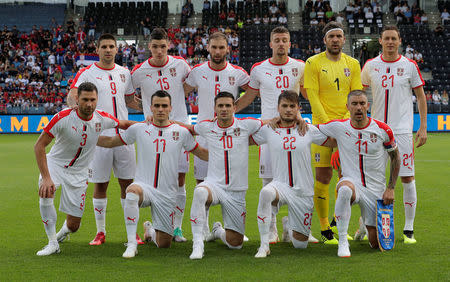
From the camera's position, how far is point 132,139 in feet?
18.4

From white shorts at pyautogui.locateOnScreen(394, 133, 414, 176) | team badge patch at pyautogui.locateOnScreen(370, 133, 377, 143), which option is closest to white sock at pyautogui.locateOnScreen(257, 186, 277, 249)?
team badge patch at pyautogui.locateOnScreen(370, 133, 377, 143)

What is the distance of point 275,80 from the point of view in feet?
19.8

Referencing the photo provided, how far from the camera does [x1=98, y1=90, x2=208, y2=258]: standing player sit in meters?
5.44

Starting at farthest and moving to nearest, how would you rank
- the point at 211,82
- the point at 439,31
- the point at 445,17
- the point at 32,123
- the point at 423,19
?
the point at 445,17 → the point at 423,19 → the point at 439,31 → the point at 32,123 → the point at 211,82

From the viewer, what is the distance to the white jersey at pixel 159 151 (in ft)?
18.0

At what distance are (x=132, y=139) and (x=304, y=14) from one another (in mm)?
25874

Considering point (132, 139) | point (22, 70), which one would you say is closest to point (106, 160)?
point (132, 139)

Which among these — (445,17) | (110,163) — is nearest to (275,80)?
(110,163)

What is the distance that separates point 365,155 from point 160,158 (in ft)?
6.53

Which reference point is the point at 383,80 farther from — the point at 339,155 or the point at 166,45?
the point at 166,45

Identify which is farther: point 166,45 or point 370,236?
point 166,45

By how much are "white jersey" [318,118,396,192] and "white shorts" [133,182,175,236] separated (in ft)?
5.73

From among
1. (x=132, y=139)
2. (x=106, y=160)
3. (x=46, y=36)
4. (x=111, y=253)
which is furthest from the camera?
(x=46, y=36)

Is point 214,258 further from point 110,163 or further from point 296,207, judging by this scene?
point 110,163
